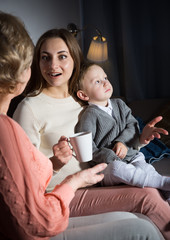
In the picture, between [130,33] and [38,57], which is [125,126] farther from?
[130,33]

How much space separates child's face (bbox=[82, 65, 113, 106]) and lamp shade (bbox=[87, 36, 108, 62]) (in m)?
1.41

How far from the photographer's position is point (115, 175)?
138cm

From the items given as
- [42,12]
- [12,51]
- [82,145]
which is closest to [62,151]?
[82,145]

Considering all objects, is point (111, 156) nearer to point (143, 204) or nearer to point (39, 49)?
point (143, 204)

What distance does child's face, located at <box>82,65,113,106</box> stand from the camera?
1.59 meters

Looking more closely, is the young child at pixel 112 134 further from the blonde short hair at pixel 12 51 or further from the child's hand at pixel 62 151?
the blonde short hair at pixel 12 51

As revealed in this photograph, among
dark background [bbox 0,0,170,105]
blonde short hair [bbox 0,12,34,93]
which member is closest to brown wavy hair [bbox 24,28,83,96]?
blonde short hair [bbox 0,12,34,93]

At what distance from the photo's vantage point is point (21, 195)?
731mm

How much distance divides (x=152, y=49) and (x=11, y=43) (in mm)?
2873

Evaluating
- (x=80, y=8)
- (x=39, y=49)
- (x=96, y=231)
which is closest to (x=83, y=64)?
(x=39, y=49)

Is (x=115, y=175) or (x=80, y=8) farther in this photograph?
(x=80, y=8)

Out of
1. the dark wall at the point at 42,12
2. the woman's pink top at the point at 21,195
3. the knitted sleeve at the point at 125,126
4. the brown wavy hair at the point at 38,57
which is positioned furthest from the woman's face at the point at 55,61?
the dark wall at the point at 42,12

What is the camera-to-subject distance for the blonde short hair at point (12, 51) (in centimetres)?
74

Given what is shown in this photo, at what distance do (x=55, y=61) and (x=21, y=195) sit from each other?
35.7 inches
